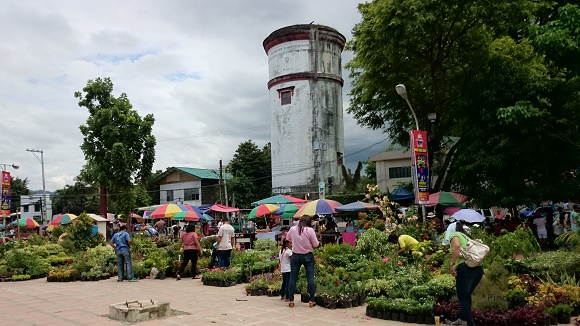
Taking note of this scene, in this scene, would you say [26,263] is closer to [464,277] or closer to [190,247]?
[190,247]

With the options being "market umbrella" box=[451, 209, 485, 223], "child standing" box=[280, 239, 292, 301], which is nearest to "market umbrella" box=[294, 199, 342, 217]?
"market umbrella" box=[451, 209, 485, 223]

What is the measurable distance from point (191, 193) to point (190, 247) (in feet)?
129

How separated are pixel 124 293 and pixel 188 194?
4104 centimetres

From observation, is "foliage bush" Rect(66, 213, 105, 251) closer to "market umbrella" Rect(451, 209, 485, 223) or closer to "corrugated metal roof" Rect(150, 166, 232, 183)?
"market umbrella" Rect(451, 209, 485, 223)

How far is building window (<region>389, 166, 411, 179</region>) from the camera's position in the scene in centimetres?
4456

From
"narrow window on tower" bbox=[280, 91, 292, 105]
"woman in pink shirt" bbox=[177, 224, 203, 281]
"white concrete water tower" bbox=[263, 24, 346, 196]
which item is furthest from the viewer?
"narrow window on tower" bbox=[280, 91, 292, 105]

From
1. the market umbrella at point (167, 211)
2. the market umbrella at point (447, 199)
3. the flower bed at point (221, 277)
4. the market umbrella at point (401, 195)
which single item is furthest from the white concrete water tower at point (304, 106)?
the flower bed at point (221, 277)

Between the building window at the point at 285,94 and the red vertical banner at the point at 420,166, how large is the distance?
26.7m

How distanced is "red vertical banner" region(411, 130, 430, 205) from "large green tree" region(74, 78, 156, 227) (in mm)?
22980

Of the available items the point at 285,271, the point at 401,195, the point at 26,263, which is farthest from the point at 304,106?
the point at 285,271

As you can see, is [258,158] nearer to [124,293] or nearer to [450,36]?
[450,36]

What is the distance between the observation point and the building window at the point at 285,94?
42.1 m

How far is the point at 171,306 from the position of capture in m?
9.73

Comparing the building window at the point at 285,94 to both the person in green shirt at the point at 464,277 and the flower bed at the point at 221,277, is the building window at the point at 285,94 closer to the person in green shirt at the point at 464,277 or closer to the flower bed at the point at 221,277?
the flower bed at the point at 221,277
